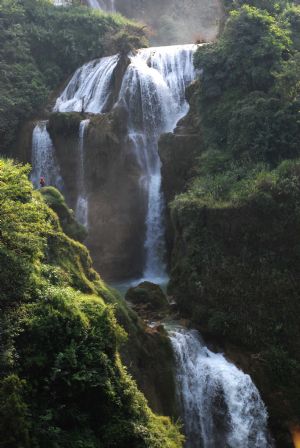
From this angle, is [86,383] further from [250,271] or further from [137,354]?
[250,271]

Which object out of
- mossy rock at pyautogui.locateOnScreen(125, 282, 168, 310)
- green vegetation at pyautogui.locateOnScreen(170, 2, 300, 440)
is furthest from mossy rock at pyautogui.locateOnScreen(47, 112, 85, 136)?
mossy rock at pyautogui.locateOnScreen(125, 282, 168, 310)

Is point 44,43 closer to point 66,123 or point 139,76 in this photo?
point 139,76

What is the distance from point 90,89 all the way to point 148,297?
17.3 m

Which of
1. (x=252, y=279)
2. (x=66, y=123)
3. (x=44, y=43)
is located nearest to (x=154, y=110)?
(x=66, y=123)

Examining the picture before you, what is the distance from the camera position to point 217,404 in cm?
1316

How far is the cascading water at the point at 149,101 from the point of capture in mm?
22891

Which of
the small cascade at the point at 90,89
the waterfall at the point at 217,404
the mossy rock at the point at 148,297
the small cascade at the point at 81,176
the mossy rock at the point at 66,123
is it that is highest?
the small cascade at the point at 90,89

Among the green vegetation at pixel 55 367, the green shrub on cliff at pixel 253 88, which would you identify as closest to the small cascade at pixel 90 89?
the green shrub on cliff at pixel 253 88

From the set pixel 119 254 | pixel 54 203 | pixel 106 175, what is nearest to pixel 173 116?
pixel 106 175

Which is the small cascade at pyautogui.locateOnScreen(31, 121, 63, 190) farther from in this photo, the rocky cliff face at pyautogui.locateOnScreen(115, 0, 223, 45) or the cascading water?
the rocky cliff face at pyautogui.locateOnScreen(115, 0, 223, 45)

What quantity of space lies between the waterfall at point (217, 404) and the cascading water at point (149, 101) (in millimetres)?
7971

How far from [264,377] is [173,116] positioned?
53.1 ft

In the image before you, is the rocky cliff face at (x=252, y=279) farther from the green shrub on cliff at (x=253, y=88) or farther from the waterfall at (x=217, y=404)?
the green shrub on cliff at (x=253, y=88)

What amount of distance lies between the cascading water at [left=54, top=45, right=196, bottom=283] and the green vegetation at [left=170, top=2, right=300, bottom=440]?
3.56 metres
